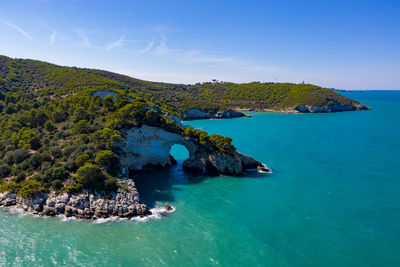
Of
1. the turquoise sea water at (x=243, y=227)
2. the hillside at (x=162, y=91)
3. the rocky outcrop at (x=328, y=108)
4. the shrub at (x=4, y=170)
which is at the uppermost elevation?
the hillside at (x=162, y=91)

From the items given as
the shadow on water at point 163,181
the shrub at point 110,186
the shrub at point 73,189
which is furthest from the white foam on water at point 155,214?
the shrub at point 73,189

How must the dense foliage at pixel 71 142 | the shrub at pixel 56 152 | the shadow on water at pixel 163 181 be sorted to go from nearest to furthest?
the dense foliage at pixel 71 142 < the shadow on water at pixel 163 181 < the shrub at pixel 56 152

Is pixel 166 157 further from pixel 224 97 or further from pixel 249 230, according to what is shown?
pixel 224 97

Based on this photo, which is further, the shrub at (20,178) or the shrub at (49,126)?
the shrub at (49,126)

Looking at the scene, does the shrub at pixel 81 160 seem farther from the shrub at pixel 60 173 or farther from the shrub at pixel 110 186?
the shrub at pixel 110 186

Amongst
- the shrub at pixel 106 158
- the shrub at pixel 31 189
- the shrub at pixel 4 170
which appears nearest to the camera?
the shrub at pixel 31 189

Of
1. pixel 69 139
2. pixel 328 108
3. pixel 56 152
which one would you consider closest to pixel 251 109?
pixel 328 108

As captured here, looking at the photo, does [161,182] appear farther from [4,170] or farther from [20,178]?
[4,170]
